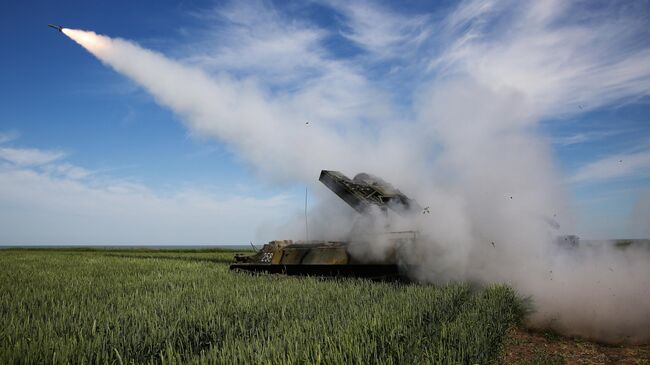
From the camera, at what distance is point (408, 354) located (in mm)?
4984

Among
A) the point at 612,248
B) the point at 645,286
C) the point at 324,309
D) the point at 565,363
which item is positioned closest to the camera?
the point at 565,363

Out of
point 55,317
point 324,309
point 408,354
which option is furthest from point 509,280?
point 55,317

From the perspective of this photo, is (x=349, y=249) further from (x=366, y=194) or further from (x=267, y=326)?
(x=267, y=326)

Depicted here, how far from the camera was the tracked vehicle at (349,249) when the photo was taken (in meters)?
12.9

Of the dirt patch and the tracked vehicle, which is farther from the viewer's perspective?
the tracked vehicle

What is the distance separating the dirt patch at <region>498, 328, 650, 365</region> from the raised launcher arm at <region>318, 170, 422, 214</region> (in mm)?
6373

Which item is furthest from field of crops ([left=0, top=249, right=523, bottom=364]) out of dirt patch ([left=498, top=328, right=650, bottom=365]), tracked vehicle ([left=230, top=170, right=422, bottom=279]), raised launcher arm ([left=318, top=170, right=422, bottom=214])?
raised launcher arm ([left=318, top=170, right=422, bottom=214])

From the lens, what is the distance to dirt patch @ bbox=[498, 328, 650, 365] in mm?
7078

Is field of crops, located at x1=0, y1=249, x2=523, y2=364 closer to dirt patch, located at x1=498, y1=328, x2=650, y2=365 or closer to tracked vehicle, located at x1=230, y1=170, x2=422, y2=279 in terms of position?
dirt patch, located at x1=498, y1=328, x2=650, y2=365

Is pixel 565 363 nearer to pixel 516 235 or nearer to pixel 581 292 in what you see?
pixel 581 292

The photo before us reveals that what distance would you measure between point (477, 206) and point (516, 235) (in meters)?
1.48

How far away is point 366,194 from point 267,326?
8.76m

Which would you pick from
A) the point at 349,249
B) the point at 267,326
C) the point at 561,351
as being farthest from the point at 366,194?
the point at 267,326

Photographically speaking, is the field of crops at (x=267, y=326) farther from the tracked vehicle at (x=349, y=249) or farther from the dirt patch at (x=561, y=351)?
the tracked vehicle at (x=349, y=249)
